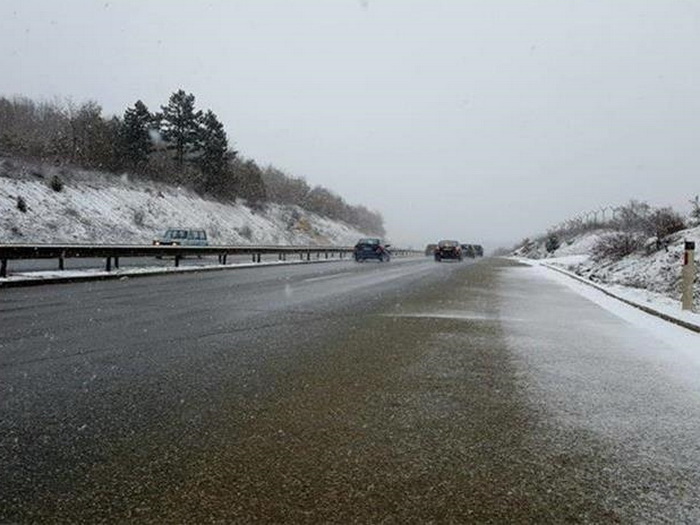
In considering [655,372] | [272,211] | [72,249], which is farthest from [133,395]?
[272,211]

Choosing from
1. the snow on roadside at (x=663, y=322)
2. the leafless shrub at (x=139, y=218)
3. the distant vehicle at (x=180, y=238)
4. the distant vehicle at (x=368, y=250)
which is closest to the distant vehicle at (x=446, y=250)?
A: the distant vehicle at (x=368, y=250)

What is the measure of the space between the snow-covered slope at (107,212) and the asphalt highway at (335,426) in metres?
32.7

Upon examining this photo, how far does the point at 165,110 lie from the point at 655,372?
213ft

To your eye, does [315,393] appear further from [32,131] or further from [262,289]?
[32,131]

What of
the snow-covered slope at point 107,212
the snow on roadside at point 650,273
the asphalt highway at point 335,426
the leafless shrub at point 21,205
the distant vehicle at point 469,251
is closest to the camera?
the asphalt highway at point 335,426

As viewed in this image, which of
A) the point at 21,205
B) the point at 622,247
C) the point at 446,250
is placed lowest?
the point at 446,250

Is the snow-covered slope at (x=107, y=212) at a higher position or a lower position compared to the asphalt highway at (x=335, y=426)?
higher

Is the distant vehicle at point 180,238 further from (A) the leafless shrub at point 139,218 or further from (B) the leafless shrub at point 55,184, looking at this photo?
(B) the leafless shrub at point 55,184

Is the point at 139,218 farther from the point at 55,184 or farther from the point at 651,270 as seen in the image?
the point at 651,270

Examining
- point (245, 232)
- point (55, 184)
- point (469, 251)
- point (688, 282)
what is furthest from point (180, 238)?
point (469, 251)

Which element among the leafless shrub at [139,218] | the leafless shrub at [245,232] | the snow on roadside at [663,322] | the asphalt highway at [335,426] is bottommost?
the snow on roadside at [663,322]

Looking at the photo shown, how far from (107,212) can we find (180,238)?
12630mm

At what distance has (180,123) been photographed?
64938 mm

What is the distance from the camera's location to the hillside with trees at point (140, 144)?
52.6 metres
